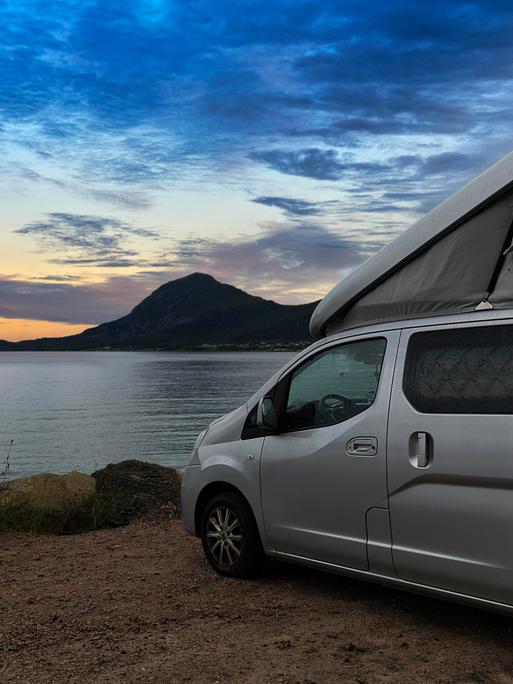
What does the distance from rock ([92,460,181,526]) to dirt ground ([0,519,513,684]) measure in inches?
104

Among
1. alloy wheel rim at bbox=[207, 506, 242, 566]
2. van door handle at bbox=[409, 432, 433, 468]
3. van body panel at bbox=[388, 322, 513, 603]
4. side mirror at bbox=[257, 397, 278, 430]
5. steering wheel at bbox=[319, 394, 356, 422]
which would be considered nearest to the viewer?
van body panel at bbox=[388, 322, 513, 603]

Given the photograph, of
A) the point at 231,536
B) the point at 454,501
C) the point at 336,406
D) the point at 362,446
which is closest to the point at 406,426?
the point at 362,446

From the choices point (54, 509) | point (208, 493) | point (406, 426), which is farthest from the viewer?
point (54, 509)

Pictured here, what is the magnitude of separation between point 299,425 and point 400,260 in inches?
58.3

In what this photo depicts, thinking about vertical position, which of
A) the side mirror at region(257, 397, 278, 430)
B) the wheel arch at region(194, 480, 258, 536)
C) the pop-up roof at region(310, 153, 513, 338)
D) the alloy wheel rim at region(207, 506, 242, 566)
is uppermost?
the pop-up roof at region(310, 153, 513, 338)

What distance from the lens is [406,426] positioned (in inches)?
178

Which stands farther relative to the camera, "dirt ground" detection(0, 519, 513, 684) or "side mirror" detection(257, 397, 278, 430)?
"side mirror" detection(257, 397, 278, 430)

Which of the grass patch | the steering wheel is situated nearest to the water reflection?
the grass patch

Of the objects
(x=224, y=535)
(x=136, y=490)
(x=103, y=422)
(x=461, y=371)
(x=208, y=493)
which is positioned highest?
(x=461, y=371)

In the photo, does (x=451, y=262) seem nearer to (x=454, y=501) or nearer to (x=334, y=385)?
(x=334, y=385)

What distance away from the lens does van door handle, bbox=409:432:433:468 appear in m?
4.36

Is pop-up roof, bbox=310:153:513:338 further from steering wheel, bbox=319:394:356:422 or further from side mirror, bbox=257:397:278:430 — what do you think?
side mirror, bbox=257:397:278:430

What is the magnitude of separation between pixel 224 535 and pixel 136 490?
4.51 metres

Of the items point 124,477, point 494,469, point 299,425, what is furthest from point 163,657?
point 124,477
